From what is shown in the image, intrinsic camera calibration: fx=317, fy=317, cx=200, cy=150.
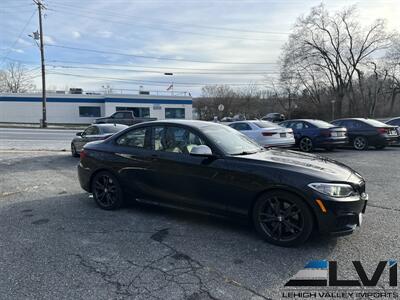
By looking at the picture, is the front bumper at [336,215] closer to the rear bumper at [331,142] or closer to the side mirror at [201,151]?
the side mirror at [201,151]

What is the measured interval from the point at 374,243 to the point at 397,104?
67823 millimetres

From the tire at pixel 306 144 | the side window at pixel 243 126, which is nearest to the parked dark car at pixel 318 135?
the tire at pixel 306 144

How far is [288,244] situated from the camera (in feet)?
12.8

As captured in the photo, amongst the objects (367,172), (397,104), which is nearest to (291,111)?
(397,104)

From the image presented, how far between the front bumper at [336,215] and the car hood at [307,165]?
0.93 feet

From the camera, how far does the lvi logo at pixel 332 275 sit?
10.3ft

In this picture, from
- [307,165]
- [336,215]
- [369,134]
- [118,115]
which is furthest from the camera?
[118,115]

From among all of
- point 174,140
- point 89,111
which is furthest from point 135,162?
point 89,111

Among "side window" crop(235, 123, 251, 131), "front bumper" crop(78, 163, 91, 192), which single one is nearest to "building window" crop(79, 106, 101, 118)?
"side window" crop(235, 123, 251, 131)

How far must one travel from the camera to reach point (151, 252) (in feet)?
12.5

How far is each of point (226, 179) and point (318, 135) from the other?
9.97m

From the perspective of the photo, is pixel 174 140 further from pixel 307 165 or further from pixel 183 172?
pixel 307 165

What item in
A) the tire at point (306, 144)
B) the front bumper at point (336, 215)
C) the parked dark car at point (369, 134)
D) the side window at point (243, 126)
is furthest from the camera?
the parked dark car at point (369, 134)

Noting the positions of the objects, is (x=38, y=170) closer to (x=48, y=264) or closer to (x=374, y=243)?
(x=48, y=264)
